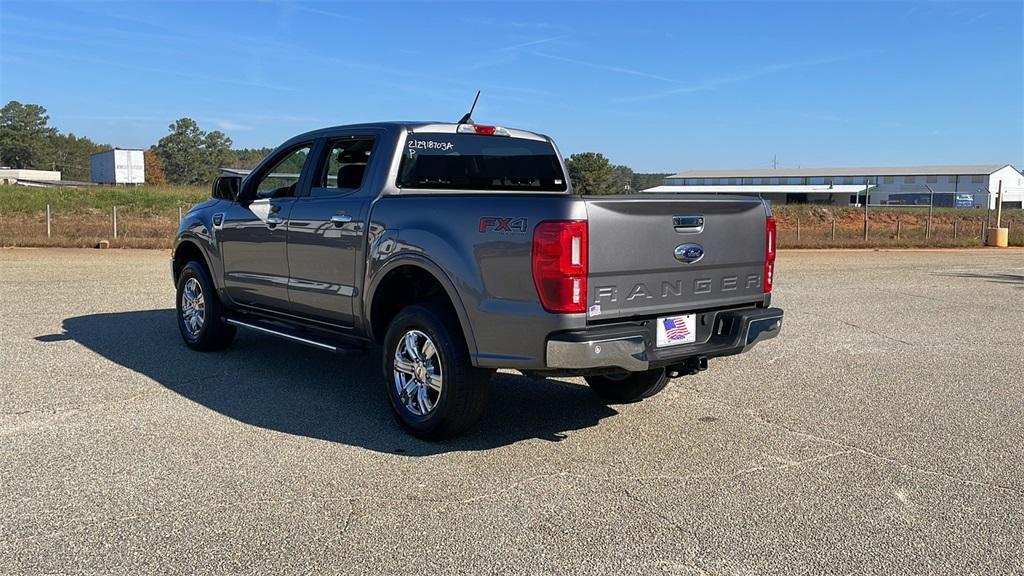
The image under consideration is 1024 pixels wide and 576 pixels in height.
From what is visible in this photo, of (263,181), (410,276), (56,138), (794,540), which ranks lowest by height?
(794,540)

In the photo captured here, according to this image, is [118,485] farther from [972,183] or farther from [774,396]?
[972,183]

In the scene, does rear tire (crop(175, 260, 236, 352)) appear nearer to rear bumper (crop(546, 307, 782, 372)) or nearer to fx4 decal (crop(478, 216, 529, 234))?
fx4 decal (crop(478, 216, 529, 234))

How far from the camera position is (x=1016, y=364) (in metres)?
7.77

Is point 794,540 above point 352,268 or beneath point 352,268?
beneath

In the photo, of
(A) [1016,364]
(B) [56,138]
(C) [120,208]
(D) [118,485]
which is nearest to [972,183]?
(C) [120,208]

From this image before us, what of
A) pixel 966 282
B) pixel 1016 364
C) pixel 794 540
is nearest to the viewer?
pixel 794 540

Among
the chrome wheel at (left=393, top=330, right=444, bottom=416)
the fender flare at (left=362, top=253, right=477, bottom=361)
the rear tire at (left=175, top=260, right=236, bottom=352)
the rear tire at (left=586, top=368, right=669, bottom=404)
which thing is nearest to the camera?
the fender flare at (left=362, top=253, right=477, bottom=361)

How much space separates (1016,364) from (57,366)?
8.37 metres

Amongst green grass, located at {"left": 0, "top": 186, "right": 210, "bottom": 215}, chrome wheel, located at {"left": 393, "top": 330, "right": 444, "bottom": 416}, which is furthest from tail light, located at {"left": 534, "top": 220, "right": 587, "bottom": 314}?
→ green grass, located at {"left": 0, "top": 186, "right": 210, "bottom": 215}

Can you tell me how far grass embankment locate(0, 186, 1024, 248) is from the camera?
23.4 metres

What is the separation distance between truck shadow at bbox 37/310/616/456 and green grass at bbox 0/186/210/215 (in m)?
33.1

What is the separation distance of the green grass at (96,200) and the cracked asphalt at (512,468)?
35.0 metres

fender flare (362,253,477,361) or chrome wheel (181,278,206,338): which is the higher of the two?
fender flare (362,253,477,361)

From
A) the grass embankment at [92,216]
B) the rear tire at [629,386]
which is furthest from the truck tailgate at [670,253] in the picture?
the grass embankment at [92,216]
